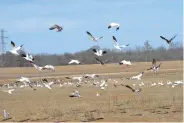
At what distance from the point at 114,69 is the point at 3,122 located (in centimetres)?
7363

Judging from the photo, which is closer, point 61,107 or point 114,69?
point 61,107

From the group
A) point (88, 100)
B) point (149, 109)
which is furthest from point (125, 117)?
point (88, 100)

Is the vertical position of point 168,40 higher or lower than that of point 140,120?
higher

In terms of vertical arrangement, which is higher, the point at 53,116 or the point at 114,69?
the point at 114,69

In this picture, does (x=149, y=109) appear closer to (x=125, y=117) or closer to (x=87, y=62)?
(x=125, y=117)

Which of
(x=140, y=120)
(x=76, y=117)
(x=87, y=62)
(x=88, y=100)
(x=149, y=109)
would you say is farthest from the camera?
(x=87, y=62)

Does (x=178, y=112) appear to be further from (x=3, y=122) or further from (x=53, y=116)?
(x=3, y=122)

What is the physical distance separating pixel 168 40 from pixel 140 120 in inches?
185

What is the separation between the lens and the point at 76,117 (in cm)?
2594

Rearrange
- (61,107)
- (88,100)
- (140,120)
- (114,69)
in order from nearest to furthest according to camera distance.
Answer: (140,120)
(61,107)
(88,100)
(114,69)

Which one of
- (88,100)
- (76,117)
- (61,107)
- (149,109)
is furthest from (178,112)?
(88,100)

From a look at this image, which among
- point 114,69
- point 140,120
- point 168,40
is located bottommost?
point 140,120

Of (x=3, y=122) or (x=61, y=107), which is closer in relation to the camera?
(x=3, y=122)

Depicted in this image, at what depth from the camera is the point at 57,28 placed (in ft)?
69.6
